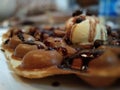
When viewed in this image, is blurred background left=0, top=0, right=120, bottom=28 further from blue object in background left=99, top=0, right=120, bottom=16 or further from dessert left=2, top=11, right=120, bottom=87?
dessert left=2, top=11, right=120, bottom=87

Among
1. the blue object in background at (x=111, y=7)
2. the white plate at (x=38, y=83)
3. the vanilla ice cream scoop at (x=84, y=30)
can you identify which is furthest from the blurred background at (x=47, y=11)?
the white plate at (x=38, y=83)

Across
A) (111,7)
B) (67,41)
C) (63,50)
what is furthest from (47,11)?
(63,50)

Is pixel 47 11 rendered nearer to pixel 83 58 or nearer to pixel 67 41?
pixel 67 41

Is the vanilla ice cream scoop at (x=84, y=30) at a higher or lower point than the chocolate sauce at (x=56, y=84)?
higher

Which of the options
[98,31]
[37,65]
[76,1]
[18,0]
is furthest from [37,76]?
[76,1]

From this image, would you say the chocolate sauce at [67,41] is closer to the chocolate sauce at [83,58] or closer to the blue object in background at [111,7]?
the chocolate sauce at [83,58]

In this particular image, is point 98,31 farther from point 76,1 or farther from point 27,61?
point 76,1
